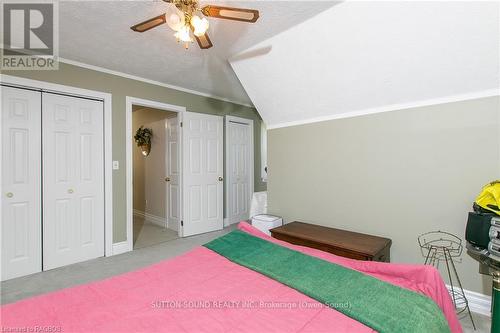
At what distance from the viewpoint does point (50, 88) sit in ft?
9.14

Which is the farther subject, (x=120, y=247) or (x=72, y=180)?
(x=120, y=247)

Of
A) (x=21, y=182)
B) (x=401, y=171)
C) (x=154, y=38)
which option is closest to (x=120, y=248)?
(x=21, y=182)

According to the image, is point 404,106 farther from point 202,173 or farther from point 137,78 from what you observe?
point 137,78

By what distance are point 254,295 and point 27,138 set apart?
302 cm

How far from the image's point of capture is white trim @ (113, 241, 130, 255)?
3.29 metres

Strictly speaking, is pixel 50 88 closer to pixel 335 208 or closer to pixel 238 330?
pixel 238 330

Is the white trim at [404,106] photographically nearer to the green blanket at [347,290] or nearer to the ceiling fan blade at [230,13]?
the ceiling fan blade at [230,13]

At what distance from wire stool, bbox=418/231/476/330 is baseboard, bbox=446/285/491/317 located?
0.14ft

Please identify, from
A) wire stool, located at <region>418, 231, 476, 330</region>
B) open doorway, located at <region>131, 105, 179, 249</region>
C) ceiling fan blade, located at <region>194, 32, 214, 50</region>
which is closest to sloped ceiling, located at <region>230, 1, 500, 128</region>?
ceiling fan blade, located at <region>194, 32, 214, 50</region>

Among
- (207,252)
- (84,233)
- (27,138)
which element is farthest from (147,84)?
(207,252)

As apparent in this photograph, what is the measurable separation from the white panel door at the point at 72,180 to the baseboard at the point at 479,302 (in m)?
3.91

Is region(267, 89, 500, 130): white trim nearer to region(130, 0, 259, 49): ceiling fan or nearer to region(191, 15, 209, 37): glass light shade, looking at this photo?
region(130, 0, 259, 49): ceiling fan

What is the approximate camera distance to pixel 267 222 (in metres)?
3.15

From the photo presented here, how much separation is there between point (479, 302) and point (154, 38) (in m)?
3.65
